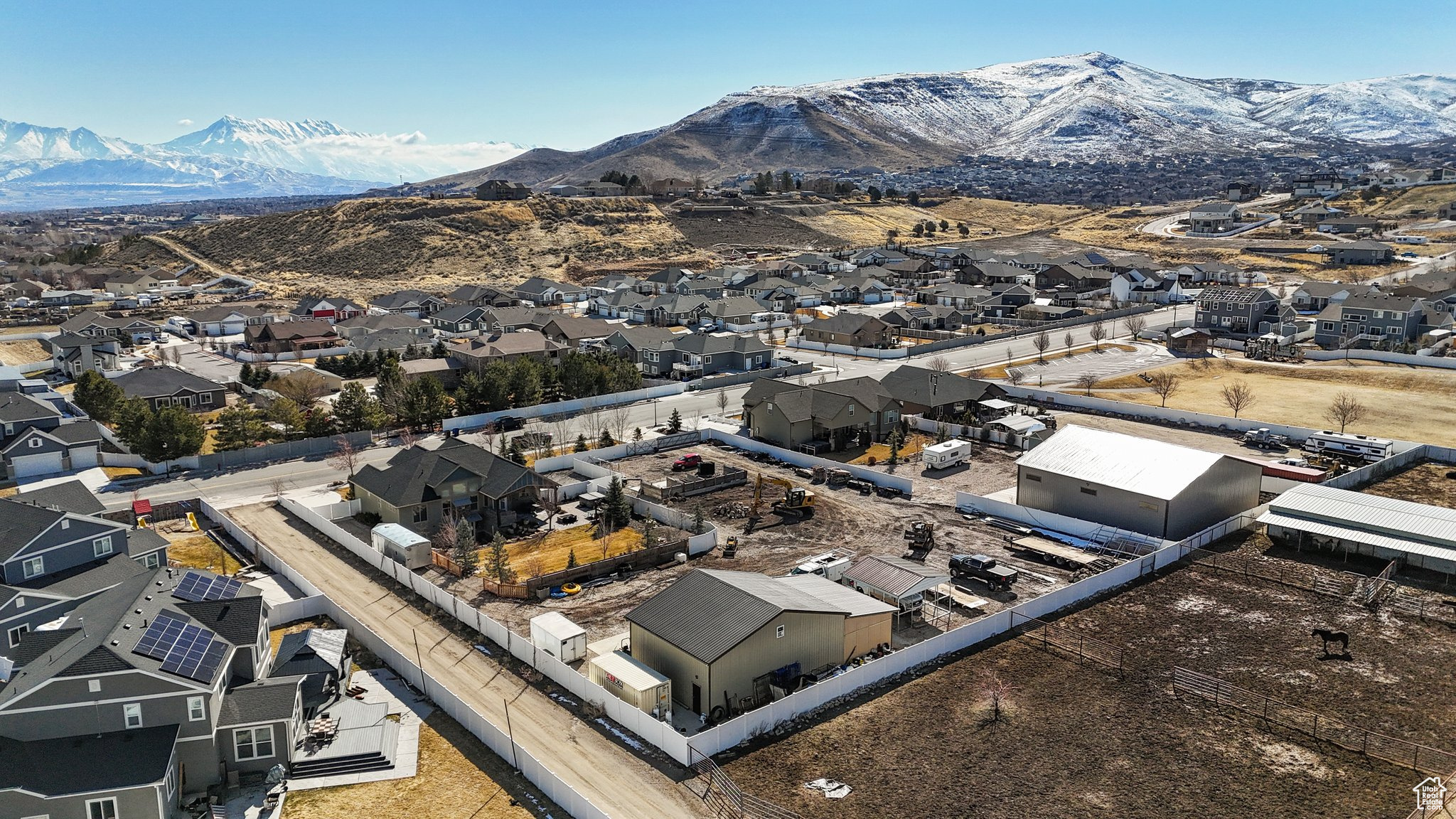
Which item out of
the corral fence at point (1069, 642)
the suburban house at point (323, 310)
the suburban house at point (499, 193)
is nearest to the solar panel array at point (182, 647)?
the corral fence at point (1069, 642)

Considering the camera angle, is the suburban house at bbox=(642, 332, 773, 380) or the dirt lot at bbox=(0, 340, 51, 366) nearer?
the suburban house at bbox=(642, 332, 773, 380)

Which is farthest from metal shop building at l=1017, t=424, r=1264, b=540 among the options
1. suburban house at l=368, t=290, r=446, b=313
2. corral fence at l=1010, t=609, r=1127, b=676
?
suburban house at l=368, t=290, r=446, b=313

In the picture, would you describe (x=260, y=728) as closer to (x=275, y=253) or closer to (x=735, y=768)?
(x=735, y=768)

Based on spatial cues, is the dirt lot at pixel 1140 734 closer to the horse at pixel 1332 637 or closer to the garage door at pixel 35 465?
the horse at pixel 1332 637

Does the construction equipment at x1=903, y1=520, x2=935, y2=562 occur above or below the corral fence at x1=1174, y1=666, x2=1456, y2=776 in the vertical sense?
above

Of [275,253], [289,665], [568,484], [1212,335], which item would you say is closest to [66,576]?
[289,665]

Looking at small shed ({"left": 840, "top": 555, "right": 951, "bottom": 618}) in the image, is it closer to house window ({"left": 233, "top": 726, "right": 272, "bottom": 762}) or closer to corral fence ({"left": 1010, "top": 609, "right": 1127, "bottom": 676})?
corral fence ({"left": 1010, "top": 609, "right": 1127, "bottom": 676})
